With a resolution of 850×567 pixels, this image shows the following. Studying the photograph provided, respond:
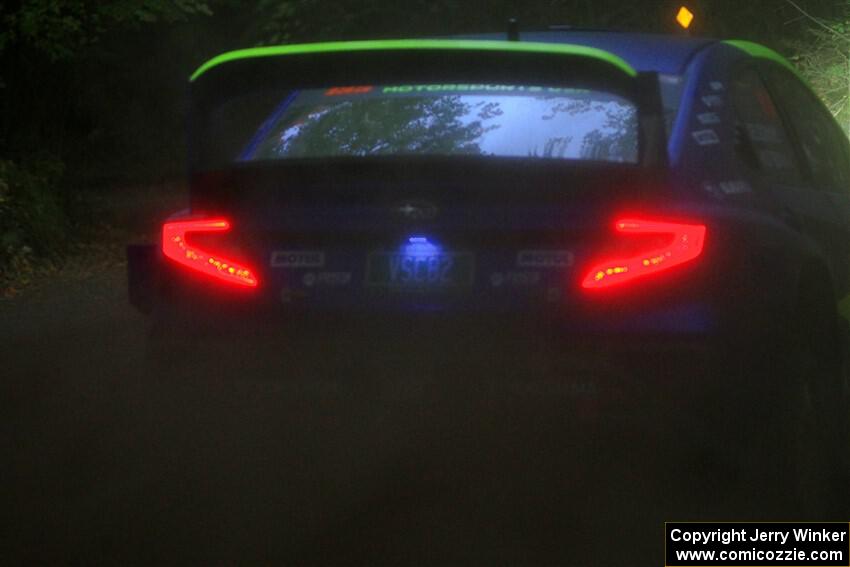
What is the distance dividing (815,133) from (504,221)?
251 cm

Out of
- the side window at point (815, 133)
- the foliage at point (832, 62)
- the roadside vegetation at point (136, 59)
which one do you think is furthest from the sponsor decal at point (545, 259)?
the foliage at point (832, 62)

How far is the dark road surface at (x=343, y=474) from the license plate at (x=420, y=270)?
226 mm

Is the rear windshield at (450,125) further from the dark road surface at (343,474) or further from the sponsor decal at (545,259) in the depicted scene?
the dark road surface at (343,474)

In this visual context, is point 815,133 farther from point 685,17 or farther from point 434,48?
point 685,17

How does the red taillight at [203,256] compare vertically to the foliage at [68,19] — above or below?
above

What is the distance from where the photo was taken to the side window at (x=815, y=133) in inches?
248

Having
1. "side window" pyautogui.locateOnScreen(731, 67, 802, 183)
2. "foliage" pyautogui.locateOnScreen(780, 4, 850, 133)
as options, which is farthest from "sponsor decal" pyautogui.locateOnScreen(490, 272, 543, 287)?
"foliage" pyautogui.locateOnScreen(780, 4, 850, 133)

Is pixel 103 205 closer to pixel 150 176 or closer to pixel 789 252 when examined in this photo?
pixel 150 176

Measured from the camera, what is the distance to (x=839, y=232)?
617 cm

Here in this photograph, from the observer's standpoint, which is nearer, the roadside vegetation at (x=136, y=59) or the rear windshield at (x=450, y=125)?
the rear windshield at (x=450, y=125)

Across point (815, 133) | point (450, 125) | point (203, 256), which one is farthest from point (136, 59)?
point (203, 256)

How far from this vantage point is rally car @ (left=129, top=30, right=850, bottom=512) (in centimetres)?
458

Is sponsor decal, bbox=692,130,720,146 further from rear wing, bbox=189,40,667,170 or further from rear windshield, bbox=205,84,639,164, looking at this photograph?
rear wing, bbox=189,40,667,170

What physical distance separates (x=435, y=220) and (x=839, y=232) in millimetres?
2201
